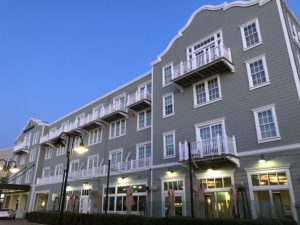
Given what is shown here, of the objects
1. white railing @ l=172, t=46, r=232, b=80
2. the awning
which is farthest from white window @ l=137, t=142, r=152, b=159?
the awning

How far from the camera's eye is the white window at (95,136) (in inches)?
1120

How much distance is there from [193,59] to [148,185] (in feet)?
32.1

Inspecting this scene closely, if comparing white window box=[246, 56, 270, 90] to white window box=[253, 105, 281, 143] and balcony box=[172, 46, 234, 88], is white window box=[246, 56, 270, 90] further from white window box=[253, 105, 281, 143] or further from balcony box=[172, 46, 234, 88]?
white window box=[253, 105, 281, 143]

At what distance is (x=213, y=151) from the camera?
50.5 ft

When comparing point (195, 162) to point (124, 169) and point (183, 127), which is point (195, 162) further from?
point (124, 169)

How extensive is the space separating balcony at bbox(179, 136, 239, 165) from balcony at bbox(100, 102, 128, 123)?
9.95 metres

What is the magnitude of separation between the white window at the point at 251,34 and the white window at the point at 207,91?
283 cm

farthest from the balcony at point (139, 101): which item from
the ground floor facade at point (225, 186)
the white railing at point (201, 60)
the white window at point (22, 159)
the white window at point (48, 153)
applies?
the white window at point (22, 159)

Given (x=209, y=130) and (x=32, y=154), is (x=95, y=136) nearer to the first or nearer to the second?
(x=209, y=130)

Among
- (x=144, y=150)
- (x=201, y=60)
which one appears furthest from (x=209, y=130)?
(x=144, y=150)

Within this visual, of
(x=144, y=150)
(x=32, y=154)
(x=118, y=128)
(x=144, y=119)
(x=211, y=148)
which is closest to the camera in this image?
(x=211, y=148)

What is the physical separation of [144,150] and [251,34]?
12.2 meters

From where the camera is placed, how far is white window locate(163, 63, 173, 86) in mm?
21278

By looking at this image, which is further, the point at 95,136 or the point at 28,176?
the point at 28,176
